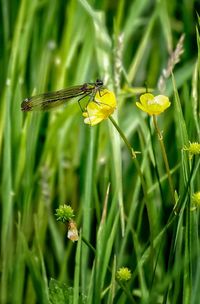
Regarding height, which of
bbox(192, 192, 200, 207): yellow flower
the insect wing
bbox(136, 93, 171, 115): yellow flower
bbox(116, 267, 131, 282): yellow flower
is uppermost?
the insect wing

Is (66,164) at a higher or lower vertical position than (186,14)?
lower

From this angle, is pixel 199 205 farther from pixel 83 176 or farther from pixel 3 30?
pixel 3 30

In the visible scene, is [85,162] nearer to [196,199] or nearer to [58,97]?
[58,97]

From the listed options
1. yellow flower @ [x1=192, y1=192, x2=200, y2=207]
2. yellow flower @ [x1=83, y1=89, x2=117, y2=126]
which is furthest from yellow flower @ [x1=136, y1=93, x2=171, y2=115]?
yellow flower @ [x1=192, y1=192, x2=200, y2=207]

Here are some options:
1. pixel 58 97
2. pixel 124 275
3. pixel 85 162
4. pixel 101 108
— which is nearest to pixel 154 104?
pixel 101 108

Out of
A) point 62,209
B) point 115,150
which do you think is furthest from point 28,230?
point 62,209

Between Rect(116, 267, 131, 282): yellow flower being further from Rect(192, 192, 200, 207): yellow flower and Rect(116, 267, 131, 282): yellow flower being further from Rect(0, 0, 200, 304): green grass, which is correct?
Rect(192, 192, 200, 207): yellow flower

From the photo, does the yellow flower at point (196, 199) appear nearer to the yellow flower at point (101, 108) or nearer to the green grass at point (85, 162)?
the green grass at point (85, 162)
